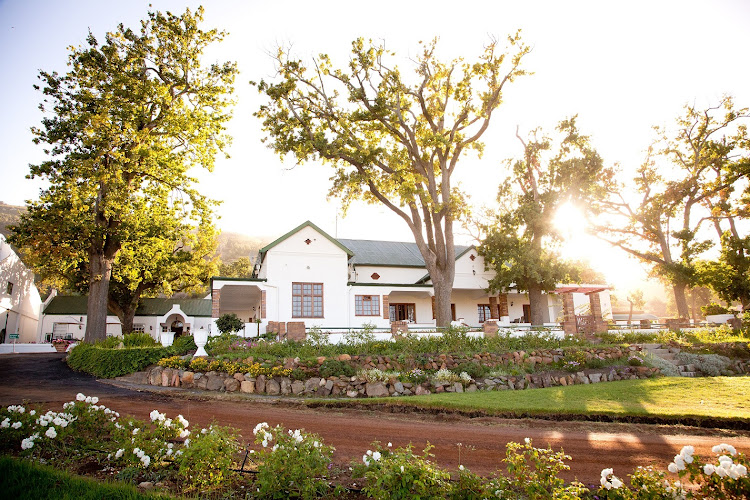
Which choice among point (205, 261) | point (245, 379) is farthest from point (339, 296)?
point (205, 261)

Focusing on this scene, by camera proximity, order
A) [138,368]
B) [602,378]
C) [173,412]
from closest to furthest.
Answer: [173,412] < [602,378] < [138,368]

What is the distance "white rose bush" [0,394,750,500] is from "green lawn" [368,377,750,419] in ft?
13.9

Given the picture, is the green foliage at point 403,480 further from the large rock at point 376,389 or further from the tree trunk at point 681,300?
the tree trunk at point 681,300

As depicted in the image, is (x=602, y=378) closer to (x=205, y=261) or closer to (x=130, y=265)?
(x=130, y=265)

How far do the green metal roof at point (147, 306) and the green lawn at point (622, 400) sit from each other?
31.1 metres

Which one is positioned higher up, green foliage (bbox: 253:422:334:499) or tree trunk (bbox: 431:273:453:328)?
tree trunk (bbox: 431:273:453:328)

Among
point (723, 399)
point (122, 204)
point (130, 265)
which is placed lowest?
point (723, 399)

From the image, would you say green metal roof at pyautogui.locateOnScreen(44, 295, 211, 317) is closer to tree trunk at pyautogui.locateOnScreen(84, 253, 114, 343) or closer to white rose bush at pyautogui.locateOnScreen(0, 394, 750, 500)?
tree trunk at pyautogui.locateOnScreen(84, 253, 114, 343)

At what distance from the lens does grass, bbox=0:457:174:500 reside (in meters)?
4.18

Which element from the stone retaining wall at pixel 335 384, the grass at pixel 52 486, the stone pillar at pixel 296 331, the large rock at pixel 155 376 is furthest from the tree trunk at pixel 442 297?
the grass at pixel 52 486

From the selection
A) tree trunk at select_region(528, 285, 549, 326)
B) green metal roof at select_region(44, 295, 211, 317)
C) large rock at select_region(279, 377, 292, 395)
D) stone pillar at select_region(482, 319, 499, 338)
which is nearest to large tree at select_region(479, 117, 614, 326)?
tree trunk at select_region(528, 285, 549, 326)

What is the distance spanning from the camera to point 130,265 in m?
21.8

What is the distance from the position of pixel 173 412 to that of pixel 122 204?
11.8 m

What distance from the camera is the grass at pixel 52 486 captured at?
4.18 meters
